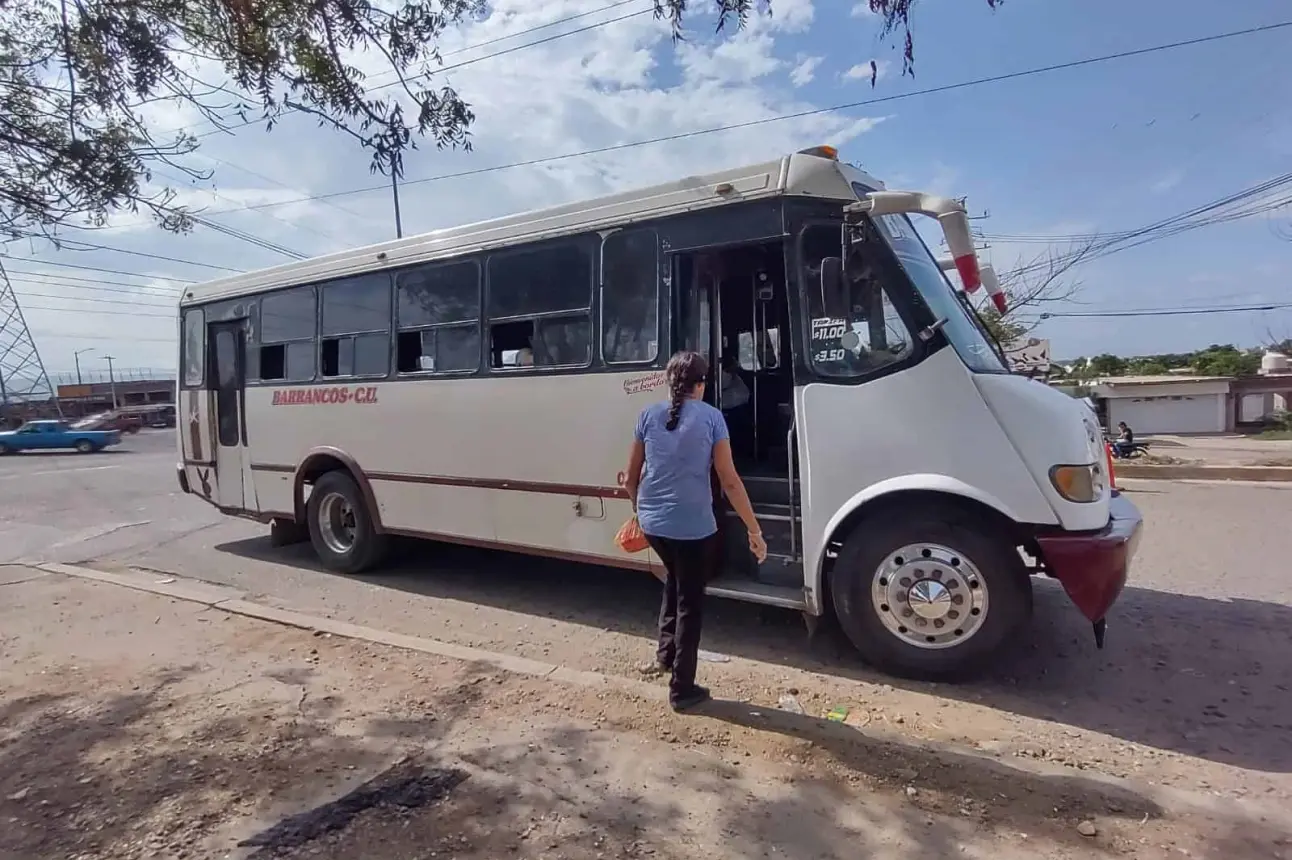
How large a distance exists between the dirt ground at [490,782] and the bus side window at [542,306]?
229 cm

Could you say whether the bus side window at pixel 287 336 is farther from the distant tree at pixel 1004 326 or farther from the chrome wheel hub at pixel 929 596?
the distant tree at pixel 1004 326

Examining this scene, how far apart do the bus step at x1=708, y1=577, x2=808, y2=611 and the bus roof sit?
7.78ft

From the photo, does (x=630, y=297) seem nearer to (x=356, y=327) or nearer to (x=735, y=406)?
(x=735, y=406)

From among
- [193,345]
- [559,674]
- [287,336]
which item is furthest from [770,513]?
[193,345]

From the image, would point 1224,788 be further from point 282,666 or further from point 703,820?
point 282,666

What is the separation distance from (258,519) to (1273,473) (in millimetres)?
14247

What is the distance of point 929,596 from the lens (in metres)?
4.62

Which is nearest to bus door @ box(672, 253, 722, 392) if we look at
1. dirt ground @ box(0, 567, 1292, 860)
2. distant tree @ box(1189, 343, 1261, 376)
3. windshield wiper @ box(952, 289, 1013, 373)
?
windshield wiper @ box(952, 289, 1013, 373)

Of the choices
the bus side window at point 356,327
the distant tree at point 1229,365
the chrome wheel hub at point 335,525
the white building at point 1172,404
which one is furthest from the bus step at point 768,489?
the distant tree at point 1229,365

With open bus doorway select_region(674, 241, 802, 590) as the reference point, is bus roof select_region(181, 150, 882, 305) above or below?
above

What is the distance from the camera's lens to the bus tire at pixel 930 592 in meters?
4.49

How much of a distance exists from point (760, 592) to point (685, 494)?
1239 mm

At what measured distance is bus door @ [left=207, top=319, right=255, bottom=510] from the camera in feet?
28.5

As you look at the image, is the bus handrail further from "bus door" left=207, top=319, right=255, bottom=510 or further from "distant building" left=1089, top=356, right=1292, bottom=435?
"distant building" left=1089, top=356, right=1292, bottom=435
